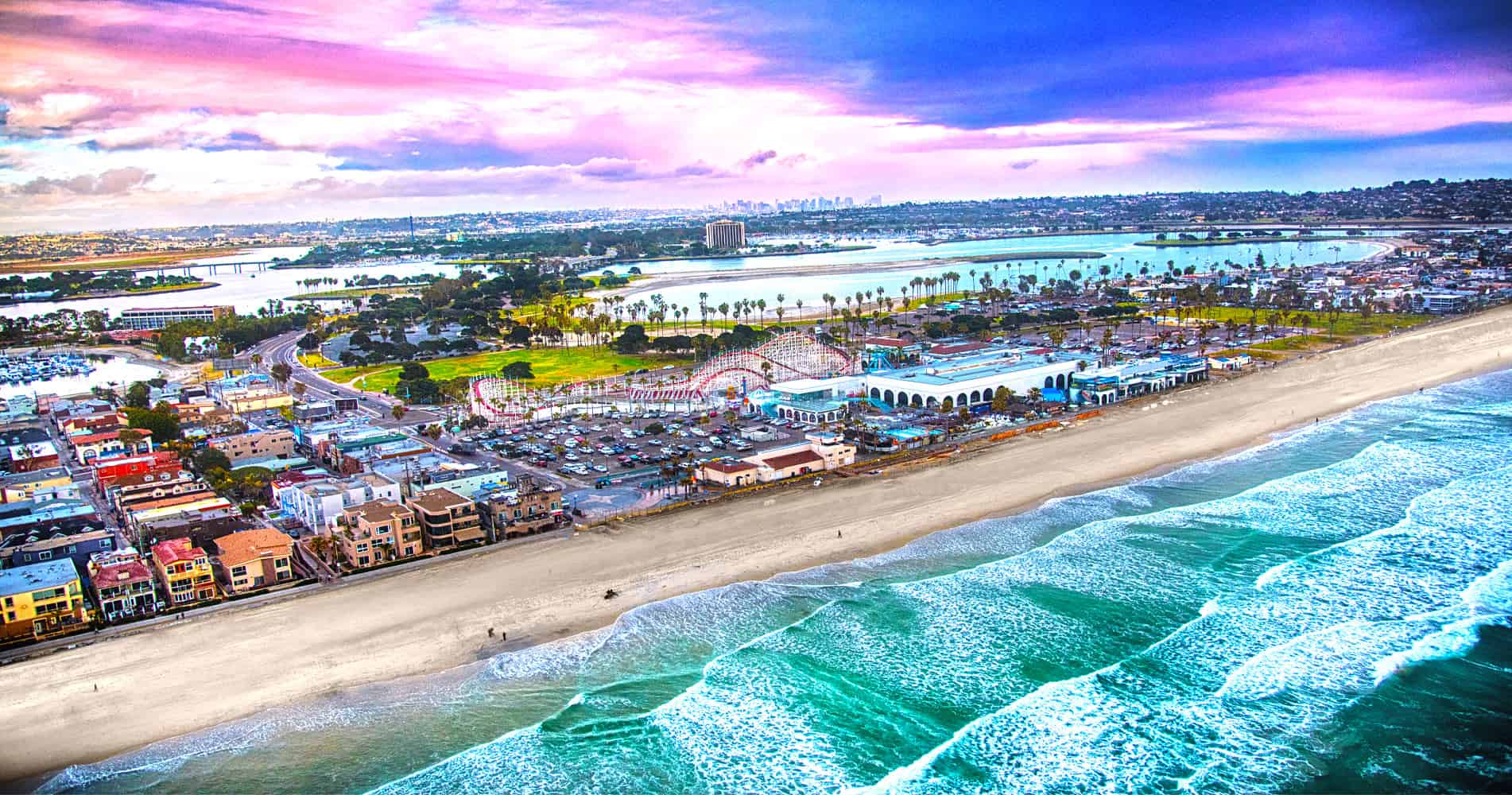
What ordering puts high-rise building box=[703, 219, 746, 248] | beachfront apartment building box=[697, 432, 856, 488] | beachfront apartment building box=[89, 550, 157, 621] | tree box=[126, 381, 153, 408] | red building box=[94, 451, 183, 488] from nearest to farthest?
1. beachfront apartment building box=[89, 550, 157, 621]
2. beachfront apartment building box=[697, 432, 856, 488]
3. red building box=[94, 451, 183, 488]
4. tree box=[126, 381, 153, 408]
5. high-rise building box=[703, 219, 746, 248]

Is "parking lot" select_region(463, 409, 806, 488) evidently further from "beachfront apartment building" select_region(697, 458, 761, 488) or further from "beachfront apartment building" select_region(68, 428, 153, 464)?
"beachfront apartment building" select_region(68, 428, 153, 464)

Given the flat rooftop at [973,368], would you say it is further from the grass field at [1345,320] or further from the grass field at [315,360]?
the grass field at [315,360]

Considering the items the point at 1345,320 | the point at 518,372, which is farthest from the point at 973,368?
the point at 1345,320

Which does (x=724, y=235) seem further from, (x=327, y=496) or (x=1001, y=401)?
(x=327, y=496)

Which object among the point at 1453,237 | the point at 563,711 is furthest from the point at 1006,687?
the point at 1453,237

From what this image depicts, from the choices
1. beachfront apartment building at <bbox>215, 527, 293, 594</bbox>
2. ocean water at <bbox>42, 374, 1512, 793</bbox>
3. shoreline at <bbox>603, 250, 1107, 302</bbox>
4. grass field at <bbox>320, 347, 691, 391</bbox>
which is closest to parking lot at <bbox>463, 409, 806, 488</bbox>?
beachfront apartment building at <bbox>215, 527, 293, 594</bbox>

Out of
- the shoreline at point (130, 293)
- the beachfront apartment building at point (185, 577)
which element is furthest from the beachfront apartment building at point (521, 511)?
the shoreline at point (130, 293)
